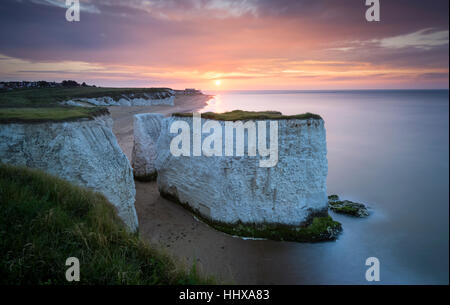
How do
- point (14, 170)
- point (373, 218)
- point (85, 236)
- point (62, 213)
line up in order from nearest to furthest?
1. point (85, 236)
2. point (62, 213)
3. point (14, 170)
4. point (373, 218)

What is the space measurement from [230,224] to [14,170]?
984 cm

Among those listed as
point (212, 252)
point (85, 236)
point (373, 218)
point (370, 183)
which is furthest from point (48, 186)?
point (370, 183)

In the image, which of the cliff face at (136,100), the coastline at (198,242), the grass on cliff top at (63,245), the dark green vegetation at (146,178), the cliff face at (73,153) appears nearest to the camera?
the grass on cliff top at (63,245)

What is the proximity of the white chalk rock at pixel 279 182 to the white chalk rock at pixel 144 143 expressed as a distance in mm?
8157

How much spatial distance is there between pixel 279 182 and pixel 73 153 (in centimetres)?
975

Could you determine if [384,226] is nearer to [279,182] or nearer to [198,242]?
[279,182]

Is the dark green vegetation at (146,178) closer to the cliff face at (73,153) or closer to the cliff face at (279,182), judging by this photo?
the cliff face at (279,182)

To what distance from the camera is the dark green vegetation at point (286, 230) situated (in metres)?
12.8

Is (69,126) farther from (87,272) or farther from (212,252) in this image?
(212,252)

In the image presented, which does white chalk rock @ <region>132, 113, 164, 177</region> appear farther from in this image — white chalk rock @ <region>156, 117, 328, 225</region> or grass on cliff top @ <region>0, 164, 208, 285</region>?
grass on cliff top @ <region>0, 164, 208, 285</region>

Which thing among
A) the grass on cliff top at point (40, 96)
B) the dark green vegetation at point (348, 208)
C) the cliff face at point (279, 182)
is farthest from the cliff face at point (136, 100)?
the dark green vegetation at point (348, 208)

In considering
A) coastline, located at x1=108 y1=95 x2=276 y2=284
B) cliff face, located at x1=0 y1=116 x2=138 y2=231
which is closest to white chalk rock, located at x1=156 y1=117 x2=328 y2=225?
coastline, located at x1=108 y1=95 x2=276 y2=284

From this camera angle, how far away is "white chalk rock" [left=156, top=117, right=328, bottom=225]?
41.9 feet

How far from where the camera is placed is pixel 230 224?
13.2 m
